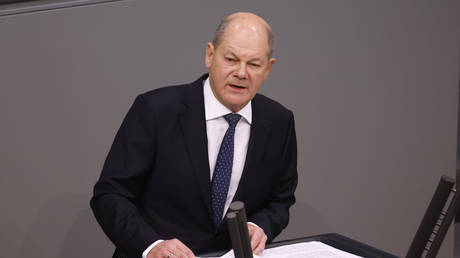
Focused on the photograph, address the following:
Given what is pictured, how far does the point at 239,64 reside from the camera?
1427 millimetres

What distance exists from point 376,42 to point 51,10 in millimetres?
1453

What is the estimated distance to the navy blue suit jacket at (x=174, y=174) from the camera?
149 cm

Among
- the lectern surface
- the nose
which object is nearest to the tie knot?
the nose

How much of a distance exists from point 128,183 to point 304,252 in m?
0.54

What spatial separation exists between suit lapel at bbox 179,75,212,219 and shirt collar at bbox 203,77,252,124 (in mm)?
15

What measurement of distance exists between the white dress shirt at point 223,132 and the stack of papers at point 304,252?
26 cm

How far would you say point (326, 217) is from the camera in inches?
101

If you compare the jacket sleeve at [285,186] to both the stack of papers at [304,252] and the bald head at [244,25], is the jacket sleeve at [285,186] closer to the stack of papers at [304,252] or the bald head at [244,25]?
the stack of papers at [304,252]

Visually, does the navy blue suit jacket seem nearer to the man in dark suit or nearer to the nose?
the man in dark suit

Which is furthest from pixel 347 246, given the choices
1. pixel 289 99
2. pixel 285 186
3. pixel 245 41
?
pixel 289 99

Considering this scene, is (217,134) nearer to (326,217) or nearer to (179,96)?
(179,96)

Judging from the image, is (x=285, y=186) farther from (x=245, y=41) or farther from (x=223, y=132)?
(x=245, y=41)

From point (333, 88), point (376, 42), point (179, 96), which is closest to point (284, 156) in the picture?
point (179, 96)

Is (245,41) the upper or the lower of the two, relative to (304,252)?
upper
